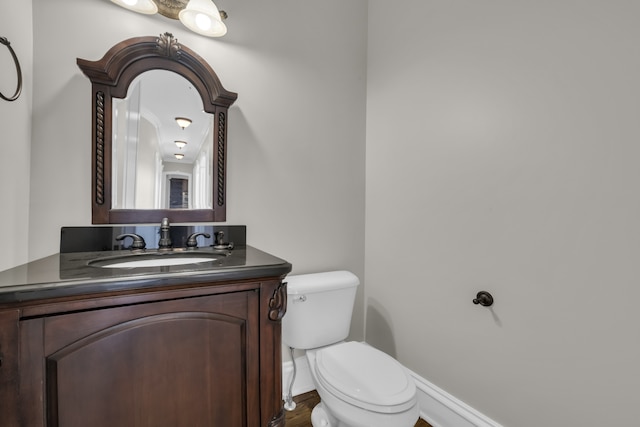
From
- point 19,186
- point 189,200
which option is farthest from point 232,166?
point 19,186

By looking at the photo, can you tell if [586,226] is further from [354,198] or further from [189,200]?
[189,200]

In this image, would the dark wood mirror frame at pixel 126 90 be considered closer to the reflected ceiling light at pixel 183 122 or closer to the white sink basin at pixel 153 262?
the reflected ceiling light at pixel 183 122

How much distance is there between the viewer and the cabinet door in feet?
2.22

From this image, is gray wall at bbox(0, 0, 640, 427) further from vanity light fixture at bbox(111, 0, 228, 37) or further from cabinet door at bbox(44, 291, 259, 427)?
cabinet door at bbox(44, 291, 259, 427)

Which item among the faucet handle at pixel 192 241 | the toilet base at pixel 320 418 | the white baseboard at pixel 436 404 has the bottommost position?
the toilet base at pixel 320 418

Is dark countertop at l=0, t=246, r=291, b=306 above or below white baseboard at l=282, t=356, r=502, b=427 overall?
above

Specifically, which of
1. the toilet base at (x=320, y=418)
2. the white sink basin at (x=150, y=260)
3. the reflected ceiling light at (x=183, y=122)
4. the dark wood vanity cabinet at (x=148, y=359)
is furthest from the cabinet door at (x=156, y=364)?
the reflected ceiling light at (x=183, y=122)

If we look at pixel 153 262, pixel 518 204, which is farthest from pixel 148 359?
pixel 518 204

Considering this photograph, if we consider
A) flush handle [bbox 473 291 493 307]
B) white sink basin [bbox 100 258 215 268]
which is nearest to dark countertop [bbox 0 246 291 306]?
white sink basin [bbox 100 258 215 268]

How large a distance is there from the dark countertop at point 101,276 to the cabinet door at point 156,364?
0.07 m

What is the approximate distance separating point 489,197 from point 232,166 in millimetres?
1244

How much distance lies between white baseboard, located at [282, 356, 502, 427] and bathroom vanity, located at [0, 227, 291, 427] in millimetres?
783

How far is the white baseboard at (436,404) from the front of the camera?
1297 millimetres

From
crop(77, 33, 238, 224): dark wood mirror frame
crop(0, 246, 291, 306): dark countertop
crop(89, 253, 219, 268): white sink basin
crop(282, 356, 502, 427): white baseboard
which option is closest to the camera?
crop(0, 246, 291, 306): dark countertop
